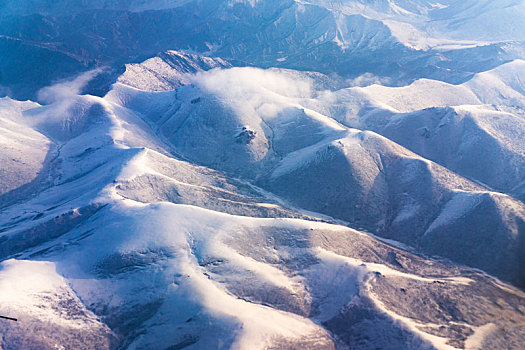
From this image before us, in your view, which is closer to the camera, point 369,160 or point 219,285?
point 219,285

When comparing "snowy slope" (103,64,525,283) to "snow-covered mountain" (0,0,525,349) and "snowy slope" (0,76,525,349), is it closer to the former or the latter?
"snow-covered mountain" (0,0,525,349)

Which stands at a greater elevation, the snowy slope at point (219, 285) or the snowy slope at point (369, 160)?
the snowy slope at point (369, 160)


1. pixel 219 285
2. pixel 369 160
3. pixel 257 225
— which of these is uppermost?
pixel 369 160

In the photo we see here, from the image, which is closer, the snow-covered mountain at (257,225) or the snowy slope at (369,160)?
the snow-covered mountain at (257,225)

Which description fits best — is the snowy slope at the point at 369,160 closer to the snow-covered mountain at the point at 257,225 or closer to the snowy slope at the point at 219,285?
the snow-covered mountain at the point at 257,225

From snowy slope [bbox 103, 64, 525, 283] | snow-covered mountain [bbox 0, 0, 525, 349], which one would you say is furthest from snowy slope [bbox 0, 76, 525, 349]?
snowy slope [bbox 103, 64, 525, 283]

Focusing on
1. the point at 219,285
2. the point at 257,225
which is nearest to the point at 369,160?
the point at 257,225

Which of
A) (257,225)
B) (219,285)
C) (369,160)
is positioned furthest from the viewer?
(369,160)

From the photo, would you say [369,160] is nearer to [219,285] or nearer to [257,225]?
[257,225]

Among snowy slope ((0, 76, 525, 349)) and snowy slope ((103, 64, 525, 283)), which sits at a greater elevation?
snowy slope ((103, 64, 525, 283))

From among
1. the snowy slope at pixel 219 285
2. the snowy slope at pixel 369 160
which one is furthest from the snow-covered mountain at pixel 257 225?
the snowy slope at pixel 369 160

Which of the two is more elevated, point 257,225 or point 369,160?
point 369,160
